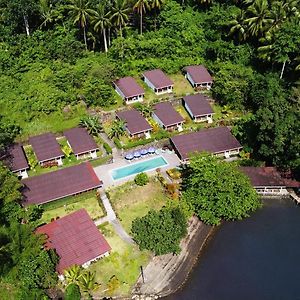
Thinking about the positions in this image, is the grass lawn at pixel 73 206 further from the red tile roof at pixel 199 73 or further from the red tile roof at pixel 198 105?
the red tile roof at pixel 199 73

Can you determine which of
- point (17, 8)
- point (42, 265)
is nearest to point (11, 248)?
point (42, 265)

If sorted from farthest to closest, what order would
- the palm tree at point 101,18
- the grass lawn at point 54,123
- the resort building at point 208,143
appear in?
the palm tree at point 101,18, the grass lawn at point 54,123, the resort building at point 208,143

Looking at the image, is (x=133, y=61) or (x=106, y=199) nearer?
(x=106, y=199)

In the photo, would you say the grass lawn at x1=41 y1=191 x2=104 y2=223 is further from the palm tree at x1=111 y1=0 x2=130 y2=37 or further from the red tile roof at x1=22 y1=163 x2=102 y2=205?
the palm tree at x1=111 y1=0 x2=130 y2=37

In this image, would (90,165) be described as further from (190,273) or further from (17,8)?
(17,8)

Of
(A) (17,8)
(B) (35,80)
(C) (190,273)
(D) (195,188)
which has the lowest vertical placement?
(C) (190,273)

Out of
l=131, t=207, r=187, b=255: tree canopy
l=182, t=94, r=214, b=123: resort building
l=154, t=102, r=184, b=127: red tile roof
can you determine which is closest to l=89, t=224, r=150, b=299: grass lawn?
l=131, t=207, r=187, b=255: tree canopy

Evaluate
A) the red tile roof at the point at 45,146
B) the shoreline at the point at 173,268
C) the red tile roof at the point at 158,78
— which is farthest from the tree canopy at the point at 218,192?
the red tile roof at the point at 158,78
